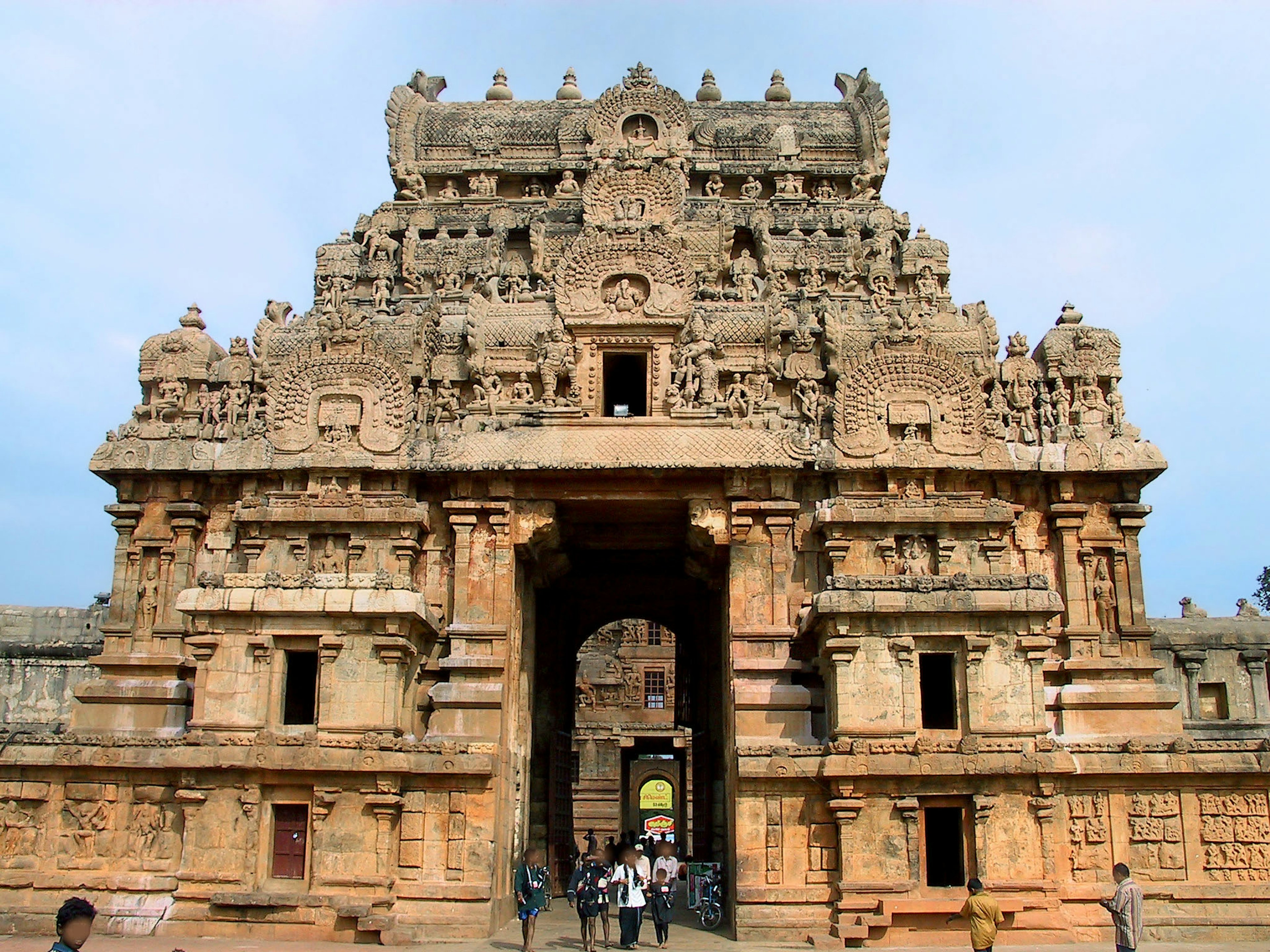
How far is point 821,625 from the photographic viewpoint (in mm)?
15898

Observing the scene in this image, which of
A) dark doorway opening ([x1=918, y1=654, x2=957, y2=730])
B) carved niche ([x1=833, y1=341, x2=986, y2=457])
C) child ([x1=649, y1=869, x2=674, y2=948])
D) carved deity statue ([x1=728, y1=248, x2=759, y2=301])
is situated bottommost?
child ([x1=649, y1=869, x2=674, y2=948])

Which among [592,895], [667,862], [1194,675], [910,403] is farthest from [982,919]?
[1194,675]

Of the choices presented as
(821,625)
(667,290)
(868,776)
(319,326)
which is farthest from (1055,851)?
(319,326)

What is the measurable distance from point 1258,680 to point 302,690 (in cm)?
1797

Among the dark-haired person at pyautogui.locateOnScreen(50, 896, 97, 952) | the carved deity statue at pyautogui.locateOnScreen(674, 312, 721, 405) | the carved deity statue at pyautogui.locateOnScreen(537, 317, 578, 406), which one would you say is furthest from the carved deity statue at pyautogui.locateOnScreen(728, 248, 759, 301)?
the dark-haired person at pyautogui.locateOnScreen(50, 896, 97, 952)

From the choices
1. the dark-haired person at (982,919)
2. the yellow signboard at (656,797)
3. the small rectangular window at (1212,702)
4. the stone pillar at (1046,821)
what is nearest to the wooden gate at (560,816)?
the stone pillar at (1046,821)

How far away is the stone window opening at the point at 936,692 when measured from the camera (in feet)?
53.4

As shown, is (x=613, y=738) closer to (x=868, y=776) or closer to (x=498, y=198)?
(x=498, y=198)

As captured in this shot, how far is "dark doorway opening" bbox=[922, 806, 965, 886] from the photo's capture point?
15.4m

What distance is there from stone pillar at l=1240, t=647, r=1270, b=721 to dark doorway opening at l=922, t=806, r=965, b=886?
31.0ft

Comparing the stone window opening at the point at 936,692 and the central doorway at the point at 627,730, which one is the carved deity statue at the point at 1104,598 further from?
the central doorway at the point at 627,730

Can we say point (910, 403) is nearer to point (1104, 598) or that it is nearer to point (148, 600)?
point (1104, 598)

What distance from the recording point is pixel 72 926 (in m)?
6.03

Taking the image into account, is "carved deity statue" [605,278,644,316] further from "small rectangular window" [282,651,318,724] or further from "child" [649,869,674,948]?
"child" [649,869,674,948]
